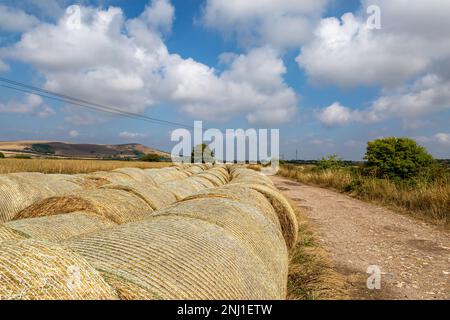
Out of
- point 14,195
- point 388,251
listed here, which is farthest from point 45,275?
point 388,251

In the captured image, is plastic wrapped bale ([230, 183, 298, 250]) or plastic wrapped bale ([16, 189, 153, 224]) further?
plastic wrapped bale ([230, 183, 298, 250])

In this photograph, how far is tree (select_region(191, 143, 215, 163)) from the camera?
75938 millimetres

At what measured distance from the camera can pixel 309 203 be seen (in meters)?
13.5

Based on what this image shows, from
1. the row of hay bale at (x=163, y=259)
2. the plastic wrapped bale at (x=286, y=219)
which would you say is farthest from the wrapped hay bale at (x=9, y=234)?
the plastic wrapped bale at (x=286, y=219)

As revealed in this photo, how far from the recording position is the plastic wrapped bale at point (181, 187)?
743 cm

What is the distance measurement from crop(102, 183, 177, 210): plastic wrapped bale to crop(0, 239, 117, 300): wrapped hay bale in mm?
4147

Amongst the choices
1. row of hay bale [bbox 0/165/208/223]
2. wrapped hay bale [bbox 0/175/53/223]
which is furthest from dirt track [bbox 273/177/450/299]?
wrapped hay bale [bbox 0/175/53/223]

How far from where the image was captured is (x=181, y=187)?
8.34 metres

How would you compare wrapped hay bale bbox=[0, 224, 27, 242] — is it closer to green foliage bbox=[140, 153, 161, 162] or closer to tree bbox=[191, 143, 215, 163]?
tree bbox=[191, 143, 215, 163]

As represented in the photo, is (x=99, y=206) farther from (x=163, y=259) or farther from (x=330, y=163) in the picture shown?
(x=330, y=163)

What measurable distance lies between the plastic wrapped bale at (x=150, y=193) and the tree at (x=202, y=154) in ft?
225

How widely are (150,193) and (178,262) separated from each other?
13.2 feet
